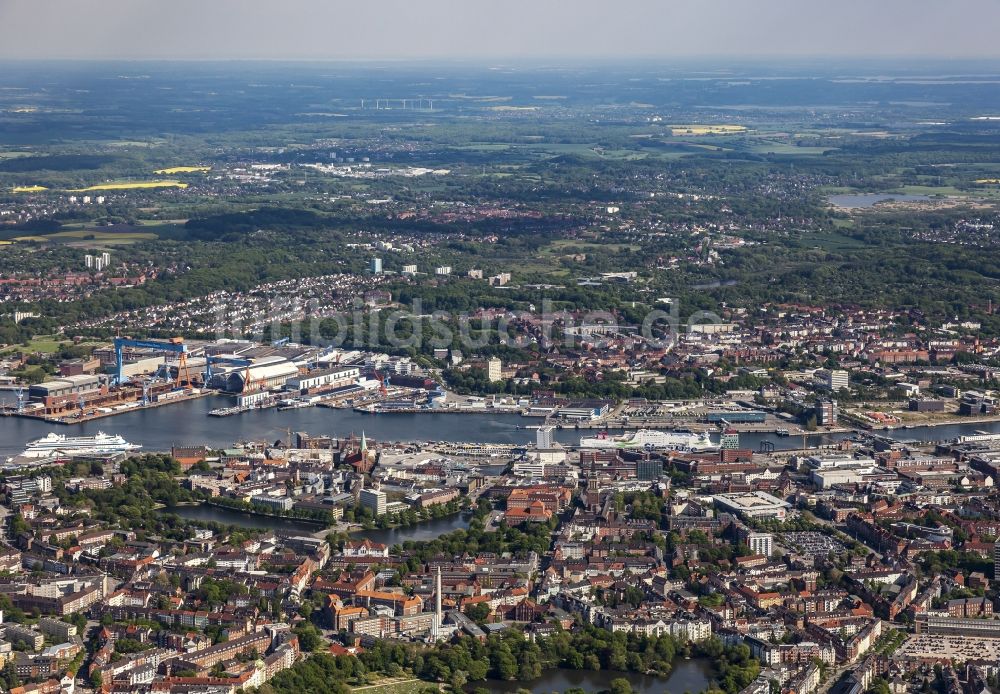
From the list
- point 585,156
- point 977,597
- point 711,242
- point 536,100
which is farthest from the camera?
point 536,100

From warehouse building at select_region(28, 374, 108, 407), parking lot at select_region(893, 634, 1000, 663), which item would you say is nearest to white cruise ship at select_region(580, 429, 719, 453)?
warehouse building at select_region(28, 374, 108, 407)

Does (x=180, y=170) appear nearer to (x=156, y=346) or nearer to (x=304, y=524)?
(x=156, y=346)

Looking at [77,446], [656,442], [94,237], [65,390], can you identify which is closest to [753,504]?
[656,442]

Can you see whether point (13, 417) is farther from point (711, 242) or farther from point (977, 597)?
point (711, 242)

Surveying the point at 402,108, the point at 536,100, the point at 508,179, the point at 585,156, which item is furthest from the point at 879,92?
the point at 508,179

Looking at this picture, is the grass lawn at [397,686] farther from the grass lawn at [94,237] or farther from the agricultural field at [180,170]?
the agricultural field at [180,170]

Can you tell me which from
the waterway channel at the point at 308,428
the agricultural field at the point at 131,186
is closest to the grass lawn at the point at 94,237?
the agricultural field at the point at 131,186
